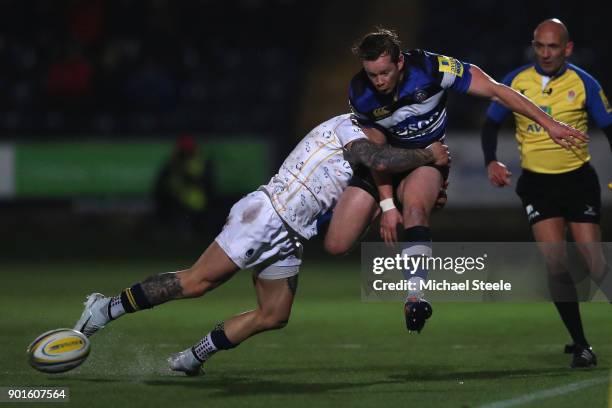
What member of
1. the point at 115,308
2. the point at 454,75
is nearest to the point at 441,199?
the point at 454,75

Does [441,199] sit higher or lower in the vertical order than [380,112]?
lower

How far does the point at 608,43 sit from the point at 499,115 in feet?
42.5

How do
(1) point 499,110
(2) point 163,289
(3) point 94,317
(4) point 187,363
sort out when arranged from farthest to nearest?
(1) point 499,110 → (4) point 187,363 → (3) point 94,317 → (2) point 163,289

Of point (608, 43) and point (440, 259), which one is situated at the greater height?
point (608, 43)

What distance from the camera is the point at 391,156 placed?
7.54 m

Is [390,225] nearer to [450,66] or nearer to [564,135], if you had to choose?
[450,66]

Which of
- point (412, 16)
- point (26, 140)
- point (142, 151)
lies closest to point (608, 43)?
point (412, 16)

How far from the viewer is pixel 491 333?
10047 mm

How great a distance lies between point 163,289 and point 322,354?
1.67 m

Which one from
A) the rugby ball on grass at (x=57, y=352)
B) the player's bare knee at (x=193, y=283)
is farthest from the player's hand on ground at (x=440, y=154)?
the rugby ball on grass at (x=57, y=352)

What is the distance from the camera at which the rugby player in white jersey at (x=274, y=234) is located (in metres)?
7.54

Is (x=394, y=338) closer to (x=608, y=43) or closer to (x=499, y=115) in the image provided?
(x=499, y=115)

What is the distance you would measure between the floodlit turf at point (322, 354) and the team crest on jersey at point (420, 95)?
164cm

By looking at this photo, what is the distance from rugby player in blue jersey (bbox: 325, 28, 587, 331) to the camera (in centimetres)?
735
